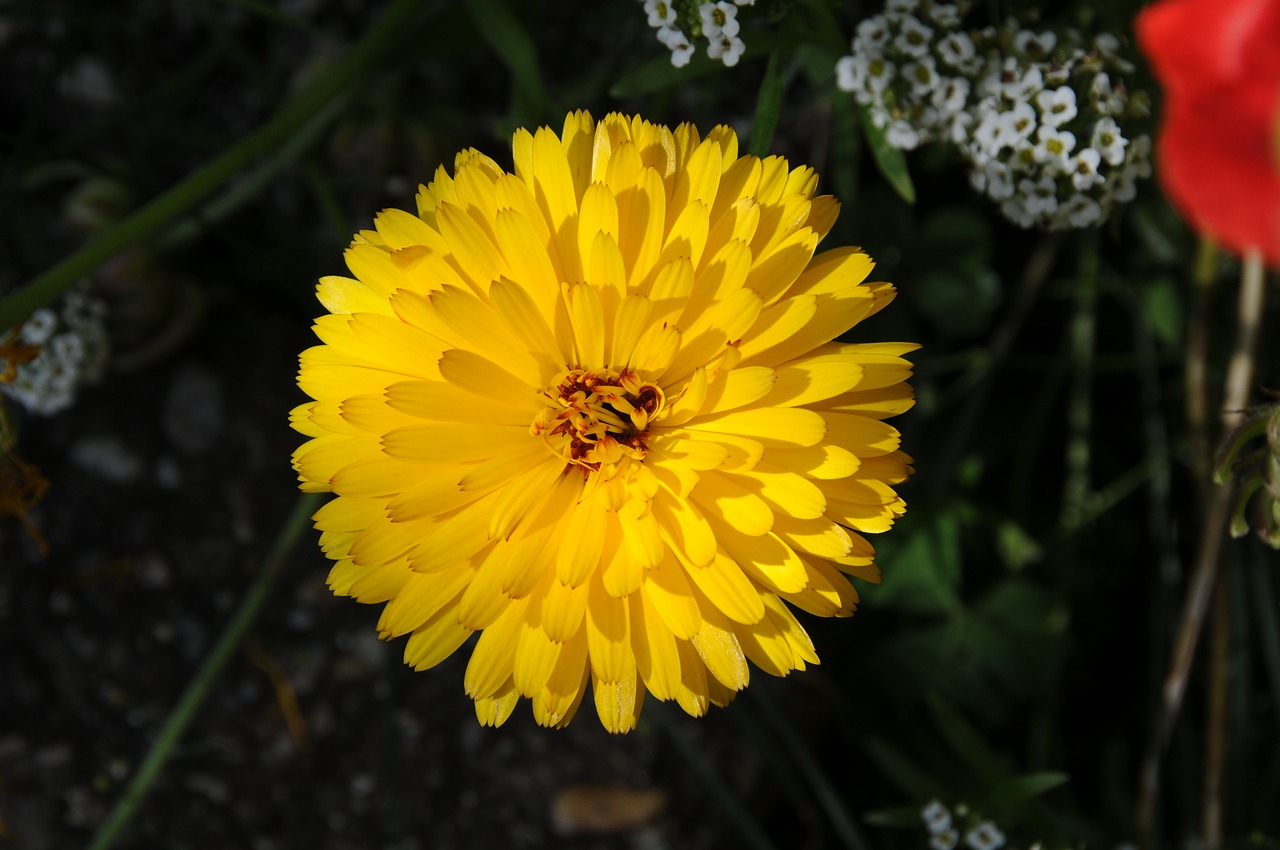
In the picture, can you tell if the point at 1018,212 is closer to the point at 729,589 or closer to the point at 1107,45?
the point at 1107,45

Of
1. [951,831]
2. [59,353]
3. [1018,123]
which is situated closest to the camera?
[1018,123]

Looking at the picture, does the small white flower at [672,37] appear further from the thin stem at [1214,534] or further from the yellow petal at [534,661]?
the thin stem at [1214,534]

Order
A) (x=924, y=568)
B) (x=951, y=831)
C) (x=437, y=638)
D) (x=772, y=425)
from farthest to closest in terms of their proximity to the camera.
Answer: (x=924, y=568) → (x=951, y=831) → (x=437, y=638) → (x=772, y=425)

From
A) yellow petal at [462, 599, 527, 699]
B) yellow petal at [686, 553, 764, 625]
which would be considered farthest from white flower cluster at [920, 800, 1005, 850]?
yellow petal at [462, 599, 527, 699]

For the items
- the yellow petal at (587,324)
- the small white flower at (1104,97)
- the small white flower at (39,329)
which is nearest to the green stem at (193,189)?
the small white flower at (39,329)

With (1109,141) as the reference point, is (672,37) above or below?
above

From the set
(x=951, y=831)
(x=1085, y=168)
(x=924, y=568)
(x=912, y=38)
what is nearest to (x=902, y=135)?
(x=912, y=38)
